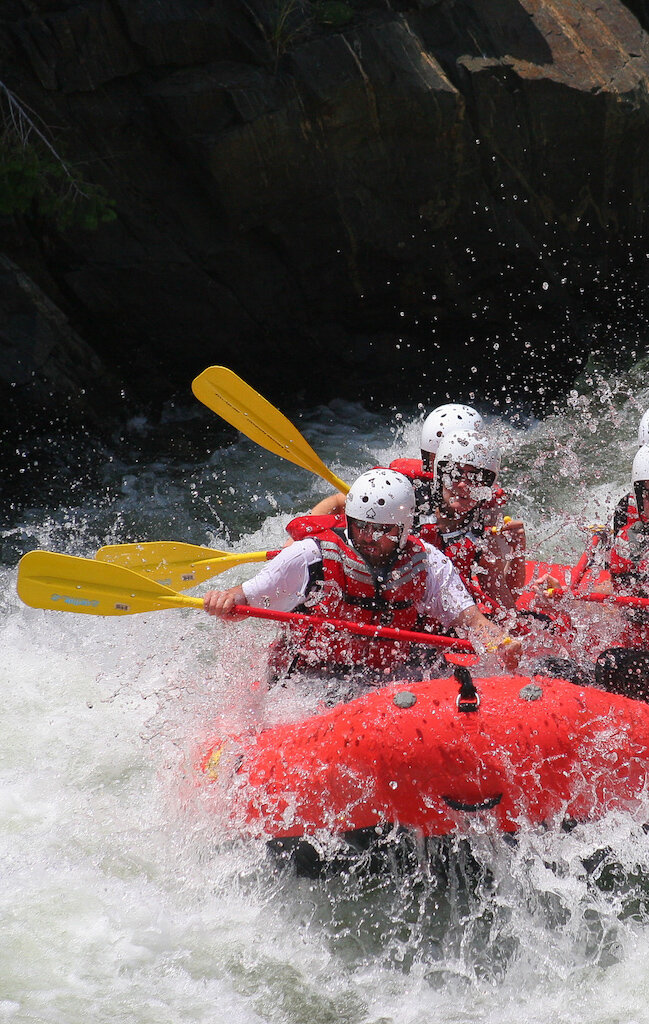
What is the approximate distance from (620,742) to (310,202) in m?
5.81

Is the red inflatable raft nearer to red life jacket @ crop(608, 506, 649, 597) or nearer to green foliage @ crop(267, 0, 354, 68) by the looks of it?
red life jacket @ crop(608, 506, 649, 597)

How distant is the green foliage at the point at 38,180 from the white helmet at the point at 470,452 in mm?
3513

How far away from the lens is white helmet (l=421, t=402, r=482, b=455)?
4758mm

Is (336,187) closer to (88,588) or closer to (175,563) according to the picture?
(175,563)

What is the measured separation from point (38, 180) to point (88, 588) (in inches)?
145

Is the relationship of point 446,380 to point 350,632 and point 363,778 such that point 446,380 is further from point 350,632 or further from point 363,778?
point 363,778

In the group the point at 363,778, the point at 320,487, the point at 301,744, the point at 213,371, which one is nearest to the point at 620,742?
the point at 363,778

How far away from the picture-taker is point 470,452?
14.4ft

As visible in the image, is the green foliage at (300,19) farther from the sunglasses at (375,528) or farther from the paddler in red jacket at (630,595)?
the sunglasses at (375,528)

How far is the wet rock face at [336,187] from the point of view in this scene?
7.31m

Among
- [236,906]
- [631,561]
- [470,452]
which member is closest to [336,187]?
[470,452]

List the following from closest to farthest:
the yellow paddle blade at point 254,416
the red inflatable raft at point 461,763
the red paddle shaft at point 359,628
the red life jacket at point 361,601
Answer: the red inflatable raft at point 461,763
the red paddle shaft at point 359,628
the red life jacket at point 361,601
the yellow paddle blade at point 254,416

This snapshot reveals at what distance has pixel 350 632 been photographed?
3.73 metres

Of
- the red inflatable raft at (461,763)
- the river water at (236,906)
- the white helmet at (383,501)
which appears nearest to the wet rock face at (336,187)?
the river water at (236,906)
